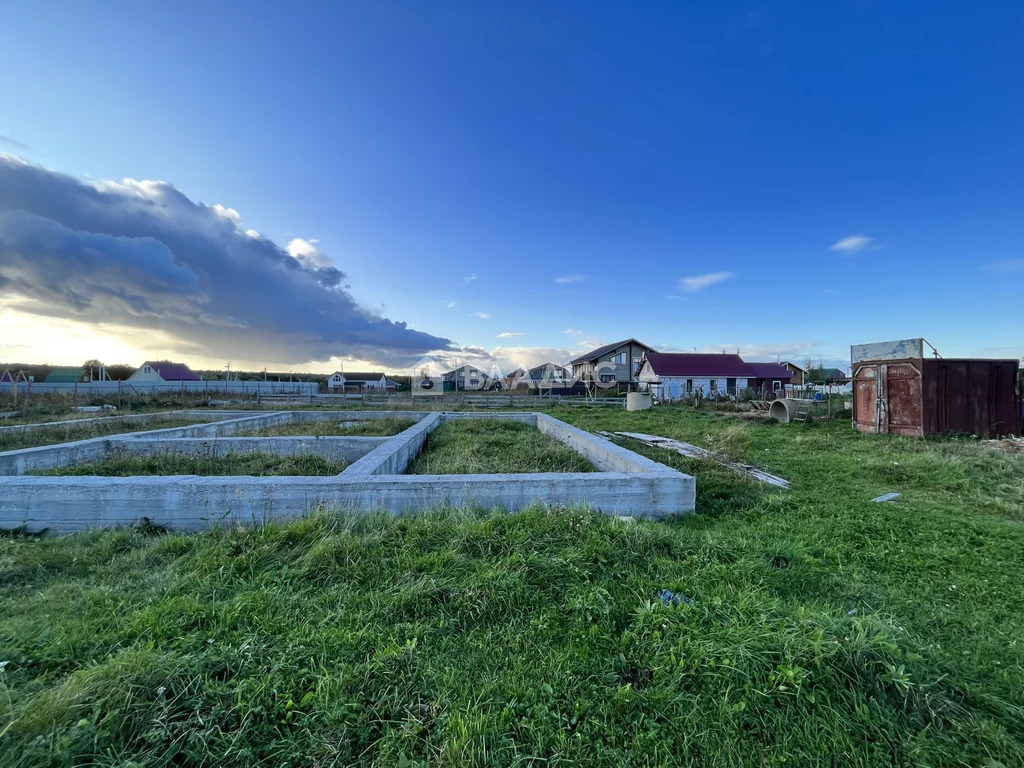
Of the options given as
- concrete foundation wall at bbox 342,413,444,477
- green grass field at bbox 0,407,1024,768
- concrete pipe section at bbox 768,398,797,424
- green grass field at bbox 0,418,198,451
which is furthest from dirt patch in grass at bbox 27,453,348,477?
concrete pipe section at bbox 768,398,797,424

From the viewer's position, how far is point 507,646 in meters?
2.18

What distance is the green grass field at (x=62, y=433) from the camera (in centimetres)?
732

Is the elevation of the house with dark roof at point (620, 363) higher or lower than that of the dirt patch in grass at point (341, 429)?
higher

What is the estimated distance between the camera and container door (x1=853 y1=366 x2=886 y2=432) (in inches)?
430

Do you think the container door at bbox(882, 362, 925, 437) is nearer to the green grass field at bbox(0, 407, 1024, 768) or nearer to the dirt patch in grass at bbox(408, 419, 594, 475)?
the green grass field at bbox(0, 407, 1024, 768)

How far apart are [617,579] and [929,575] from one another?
2398 millimetres

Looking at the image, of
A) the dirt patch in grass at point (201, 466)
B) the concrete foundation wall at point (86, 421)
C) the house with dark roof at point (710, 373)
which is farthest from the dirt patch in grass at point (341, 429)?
the house with dark roof at point (710, 373)

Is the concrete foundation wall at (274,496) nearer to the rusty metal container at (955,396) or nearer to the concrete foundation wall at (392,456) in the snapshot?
the concrete foundation wall at (392,456)

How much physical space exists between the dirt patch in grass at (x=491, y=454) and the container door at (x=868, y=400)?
882 centimetres

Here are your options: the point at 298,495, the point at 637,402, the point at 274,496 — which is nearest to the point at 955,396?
the point at 637,402

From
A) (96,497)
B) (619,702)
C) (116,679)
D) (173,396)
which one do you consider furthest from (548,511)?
(173,396)

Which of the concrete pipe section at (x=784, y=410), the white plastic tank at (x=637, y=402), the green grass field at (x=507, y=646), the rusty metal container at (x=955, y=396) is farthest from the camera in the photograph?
the white plastic tank at (x=637, y=402)

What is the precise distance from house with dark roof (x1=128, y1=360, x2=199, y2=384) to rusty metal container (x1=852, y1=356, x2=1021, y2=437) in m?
46.3

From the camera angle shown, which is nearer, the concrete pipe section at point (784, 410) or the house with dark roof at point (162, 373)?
the concrete pipe section at point (784, 410)
